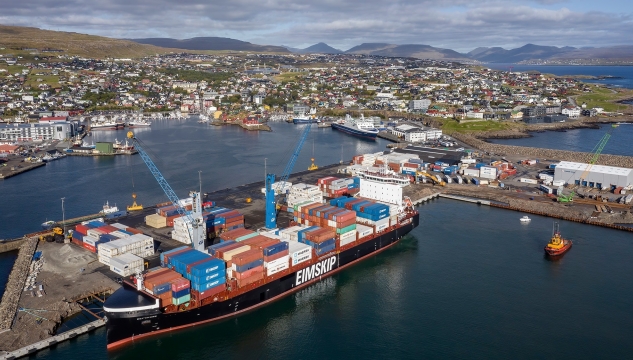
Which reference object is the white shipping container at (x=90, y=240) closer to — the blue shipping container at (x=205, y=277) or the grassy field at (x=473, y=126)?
the blue shipping container at (x=205, y=277)

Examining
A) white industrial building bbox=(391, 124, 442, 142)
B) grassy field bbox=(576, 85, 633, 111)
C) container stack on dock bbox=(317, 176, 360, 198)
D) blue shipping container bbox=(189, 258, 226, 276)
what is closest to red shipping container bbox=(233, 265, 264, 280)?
blue shipping container bbox=(189, 258, 226, 276)

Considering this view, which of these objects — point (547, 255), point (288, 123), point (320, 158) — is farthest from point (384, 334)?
point (288, 123)

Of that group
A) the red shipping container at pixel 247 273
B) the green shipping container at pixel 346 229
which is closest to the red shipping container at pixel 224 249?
the red shipping container at pixel 247 273

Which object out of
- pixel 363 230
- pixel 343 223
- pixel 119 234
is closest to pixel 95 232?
pixel 119 234

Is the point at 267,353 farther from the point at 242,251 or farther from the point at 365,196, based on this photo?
the point at 365,196

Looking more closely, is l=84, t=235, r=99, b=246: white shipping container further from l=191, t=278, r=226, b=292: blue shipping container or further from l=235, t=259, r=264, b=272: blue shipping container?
l=235, t=259, r=264, b=272: blue shipping container
